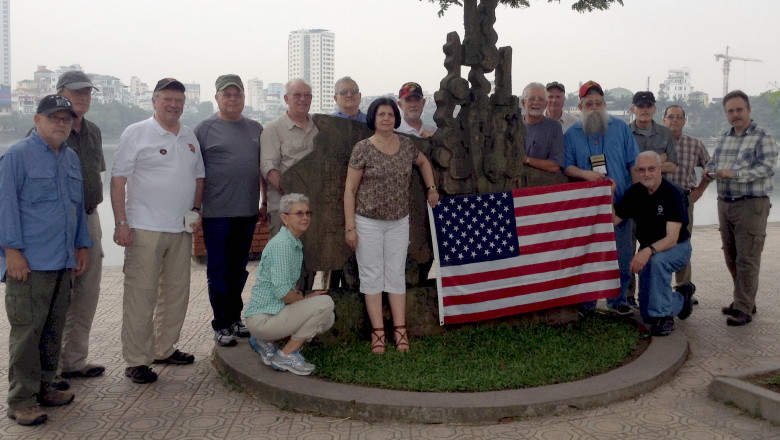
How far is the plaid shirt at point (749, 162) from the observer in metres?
5.57

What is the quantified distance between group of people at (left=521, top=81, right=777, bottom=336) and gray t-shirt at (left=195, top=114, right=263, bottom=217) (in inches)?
80.6

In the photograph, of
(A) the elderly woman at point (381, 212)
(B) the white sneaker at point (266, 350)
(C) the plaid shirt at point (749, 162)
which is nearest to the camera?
(B) the white sneaker at point (266, 350)

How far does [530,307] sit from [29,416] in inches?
128

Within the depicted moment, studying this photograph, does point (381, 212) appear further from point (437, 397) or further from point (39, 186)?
point (39, 186)

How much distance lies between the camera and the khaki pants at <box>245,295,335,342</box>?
418cm

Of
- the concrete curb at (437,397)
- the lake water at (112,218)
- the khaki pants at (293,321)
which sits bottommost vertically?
the lake water at (112,218)

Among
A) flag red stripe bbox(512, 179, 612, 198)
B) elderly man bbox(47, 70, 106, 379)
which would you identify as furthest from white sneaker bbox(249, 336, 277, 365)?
flag red stripe bbox(512, 179, 612, 198)

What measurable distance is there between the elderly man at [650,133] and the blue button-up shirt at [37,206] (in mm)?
4344

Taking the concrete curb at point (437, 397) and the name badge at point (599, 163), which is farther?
the name badge at point (599, 163)

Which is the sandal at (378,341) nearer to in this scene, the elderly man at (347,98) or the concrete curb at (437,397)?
the concrete curb at (437,397)

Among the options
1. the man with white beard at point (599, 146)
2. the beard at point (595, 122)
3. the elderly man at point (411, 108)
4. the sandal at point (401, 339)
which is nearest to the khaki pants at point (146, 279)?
the sandal at point (401, 339)

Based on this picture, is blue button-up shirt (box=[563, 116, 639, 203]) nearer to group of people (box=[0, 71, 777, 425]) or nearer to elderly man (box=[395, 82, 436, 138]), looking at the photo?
group of people (box=[0, 71, 777, 425])

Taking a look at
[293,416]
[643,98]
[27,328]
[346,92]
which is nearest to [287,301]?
[293,416]

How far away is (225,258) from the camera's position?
4.88m
